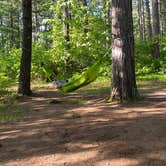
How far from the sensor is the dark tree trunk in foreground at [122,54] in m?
8.23

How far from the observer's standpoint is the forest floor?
15.7 feet

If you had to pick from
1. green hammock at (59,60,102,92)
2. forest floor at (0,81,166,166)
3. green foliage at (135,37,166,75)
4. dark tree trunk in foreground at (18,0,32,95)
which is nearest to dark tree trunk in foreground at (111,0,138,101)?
forest floor at (0,81,166,166)

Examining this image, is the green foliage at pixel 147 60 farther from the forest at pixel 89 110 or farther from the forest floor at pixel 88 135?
the forest floor at pixel 88 135

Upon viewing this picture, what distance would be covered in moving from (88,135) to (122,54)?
2912mm

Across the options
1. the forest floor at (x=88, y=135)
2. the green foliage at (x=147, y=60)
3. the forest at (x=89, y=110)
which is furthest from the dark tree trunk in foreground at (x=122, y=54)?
the green foliage at (x=147, y=60)

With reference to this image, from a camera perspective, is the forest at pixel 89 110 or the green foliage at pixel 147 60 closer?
the forest at pixel 89 110

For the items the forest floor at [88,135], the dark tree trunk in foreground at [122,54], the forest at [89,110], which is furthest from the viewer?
the dark tree trunk in foreground at [122,54]

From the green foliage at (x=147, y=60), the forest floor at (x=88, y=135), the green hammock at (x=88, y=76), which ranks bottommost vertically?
the forest floor at (x=88, y=135)

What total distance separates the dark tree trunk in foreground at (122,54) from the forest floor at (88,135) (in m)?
0.37

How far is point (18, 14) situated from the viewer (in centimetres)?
4356

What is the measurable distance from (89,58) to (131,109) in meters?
9.01

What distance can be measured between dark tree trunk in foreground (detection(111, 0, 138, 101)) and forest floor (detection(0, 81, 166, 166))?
1.21ft

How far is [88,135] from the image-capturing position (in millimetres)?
5785

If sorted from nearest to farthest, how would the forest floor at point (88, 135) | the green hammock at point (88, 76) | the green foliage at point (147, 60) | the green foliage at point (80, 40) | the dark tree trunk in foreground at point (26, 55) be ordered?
the forest floor at point (88, 135)
the green hammock at point (88, 76)
the dark tree trunk in foreground at point (26, 55)
the green foliage at point (80, 40)
the green foliage at point (147, 60)
